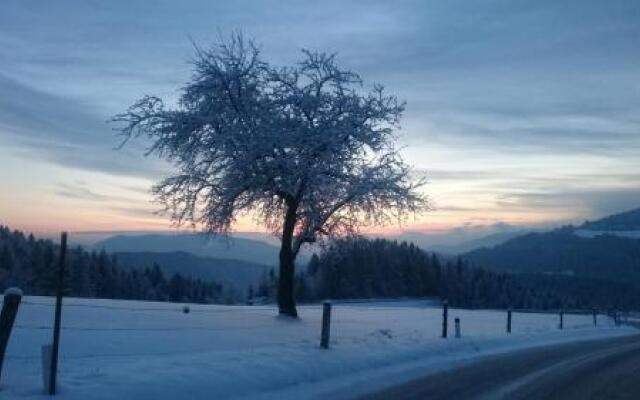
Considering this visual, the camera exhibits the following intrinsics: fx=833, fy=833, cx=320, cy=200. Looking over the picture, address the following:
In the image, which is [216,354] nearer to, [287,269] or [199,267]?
[287,269]

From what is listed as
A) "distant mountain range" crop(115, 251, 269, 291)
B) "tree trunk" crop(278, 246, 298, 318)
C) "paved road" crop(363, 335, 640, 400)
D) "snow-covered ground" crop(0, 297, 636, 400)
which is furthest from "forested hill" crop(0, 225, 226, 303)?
"paved road" crop(363, 335, 640, 400)

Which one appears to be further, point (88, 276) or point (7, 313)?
point (88, 276)

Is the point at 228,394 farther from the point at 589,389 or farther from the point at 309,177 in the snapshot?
the point at 309,177

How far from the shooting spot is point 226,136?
1006 inches

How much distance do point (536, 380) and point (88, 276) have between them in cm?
6104

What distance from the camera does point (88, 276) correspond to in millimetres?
73250

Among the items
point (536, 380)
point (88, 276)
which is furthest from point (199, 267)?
point (536, 380)

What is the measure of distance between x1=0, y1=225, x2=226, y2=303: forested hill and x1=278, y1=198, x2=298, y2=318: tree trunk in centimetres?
3731

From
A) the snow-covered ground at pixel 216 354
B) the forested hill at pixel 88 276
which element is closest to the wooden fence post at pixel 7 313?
the snow-covered ground at pixel 216 354

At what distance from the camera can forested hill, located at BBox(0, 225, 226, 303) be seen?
224 feet

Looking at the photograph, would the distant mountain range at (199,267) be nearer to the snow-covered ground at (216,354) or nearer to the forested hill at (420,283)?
the forested hill at (420,283)

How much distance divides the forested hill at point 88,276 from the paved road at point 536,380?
4516cm

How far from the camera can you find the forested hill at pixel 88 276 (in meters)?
68.3

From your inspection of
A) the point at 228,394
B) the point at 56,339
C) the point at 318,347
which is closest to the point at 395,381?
the point at 318,347
